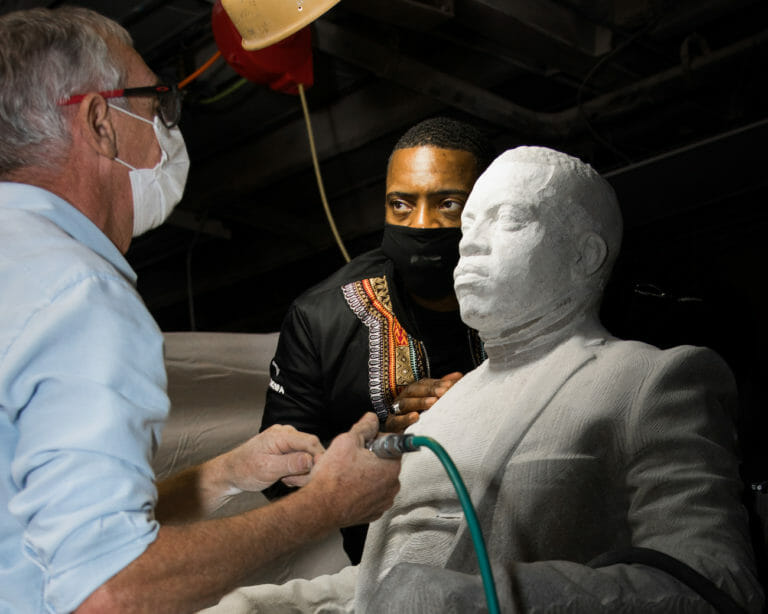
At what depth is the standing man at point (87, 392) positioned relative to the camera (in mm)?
→ 1029

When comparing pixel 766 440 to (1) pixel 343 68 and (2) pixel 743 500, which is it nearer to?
(2) pixel 743 500

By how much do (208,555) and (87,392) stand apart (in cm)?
24

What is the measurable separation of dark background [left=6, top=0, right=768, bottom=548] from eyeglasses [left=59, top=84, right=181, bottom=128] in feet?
2.71

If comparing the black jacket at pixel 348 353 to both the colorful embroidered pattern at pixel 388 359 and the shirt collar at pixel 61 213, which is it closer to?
the colorful embroidered pattern at pixel 388 359

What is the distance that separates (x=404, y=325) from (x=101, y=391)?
729mm

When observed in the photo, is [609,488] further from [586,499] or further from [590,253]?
[590,253]

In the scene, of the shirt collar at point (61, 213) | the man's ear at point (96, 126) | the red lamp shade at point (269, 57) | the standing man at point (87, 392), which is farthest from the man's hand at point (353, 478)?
the red lamp shade at point (269, 57)

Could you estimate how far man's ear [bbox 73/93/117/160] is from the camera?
1339mm

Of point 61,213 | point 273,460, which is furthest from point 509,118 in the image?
point 61,213

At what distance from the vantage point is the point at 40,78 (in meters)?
1.31

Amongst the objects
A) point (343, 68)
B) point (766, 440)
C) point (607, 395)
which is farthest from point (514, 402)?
point (343, 68)

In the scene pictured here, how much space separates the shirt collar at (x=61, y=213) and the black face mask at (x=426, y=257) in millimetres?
557

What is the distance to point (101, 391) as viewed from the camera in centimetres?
105

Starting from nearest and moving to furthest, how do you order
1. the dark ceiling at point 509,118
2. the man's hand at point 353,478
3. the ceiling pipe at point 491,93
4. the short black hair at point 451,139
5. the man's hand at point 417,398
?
the man's hand at point 353,478 < the man's hand at point 417,398 < the short black hair at point 451,139 < the dark ceiling at point 509,118 < the ceiling pipe at point 491,93
